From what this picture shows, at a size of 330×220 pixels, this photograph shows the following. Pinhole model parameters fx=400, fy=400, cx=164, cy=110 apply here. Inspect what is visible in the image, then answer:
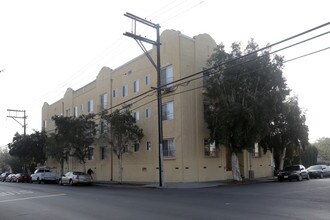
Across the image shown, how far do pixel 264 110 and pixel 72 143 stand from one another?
2003cm

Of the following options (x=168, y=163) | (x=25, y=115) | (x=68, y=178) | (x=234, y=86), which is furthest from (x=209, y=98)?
(x=25, y=115)

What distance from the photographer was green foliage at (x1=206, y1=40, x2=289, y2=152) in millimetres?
29703

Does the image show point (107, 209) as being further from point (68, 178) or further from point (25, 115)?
point (25, 115)

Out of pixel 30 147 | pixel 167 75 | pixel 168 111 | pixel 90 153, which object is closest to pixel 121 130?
pixel 168 111

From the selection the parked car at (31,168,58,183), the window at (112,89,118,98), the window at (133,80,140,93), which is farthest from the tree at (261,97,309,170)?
the parked car at (31,168,58,183)

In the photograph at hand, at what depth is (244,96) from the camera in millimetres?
30281

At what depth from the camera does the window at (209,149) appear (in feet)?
110

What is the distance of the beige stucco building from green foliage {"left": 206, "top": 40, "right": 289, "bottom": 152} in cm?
241

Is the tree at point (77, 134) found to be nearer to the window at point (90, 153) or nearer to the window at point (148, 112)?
the window at point (90, 153)

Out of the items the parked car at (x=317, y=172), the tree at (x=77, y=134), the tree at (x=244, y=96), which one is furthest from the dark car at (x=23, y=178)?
the parked car at (x=317, y=172)

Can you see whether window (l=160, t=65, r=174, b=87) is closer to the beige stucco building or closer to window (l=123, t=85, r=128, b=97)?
the beige stucco building

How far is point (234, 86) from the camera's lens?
30.4 m

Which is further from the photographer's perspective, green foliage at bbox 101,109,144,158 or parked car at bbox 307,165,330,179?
parked car at bbox 307,165,330,179

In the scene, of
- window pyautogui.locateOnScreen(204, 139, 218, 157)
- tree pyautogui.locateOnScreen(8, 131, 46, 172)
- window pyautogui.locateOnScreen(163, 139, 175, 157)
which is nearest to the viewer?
window pyautogui.locateOnScreen(163, 139, 175, 157)
